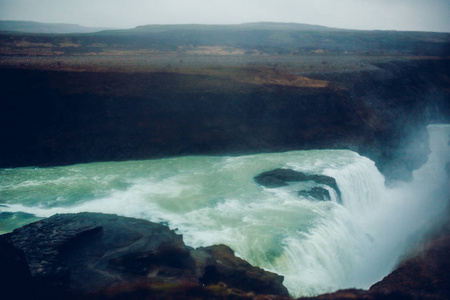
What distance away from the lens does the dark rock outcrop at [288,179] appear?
2030 cm

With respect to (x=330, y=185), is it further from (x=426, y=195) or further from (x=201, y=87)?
(x=201, y=87)

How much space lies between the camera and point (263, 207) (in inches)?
698

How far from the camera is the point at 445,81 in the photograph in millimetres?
50812

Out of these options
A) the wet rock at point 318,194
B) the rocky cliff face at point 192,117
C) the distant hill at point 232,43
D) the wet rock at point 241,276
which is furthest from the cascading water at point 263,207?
the distant hill at point 232,43

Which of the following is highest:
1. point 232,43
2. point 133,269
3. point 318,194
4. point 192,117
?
point 232,43

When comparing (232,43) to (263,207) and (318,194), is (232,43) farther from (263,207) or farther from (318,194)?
(263,207)

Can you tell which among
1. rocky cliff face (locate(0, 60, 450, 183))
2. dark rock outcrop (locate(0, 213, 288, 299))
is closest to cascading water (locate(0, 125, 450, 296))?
dark rock outcrop (locate(0, 213, 288, 299))

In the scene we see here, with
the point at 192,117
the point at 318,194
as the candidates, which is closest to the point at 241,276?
the point at 318,194

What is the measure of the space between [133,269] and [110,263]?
3.04 feet

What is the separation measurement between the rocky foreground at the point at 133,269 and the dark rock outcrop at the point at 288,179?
6.96 metres

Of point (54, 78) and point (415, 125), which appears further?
point (415, 125)

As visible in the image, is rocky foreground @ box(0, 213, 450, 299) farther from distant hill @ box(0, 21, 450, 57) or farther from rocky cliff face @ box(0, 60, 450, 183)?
distant hill @ box(0, 21, 450, 57)

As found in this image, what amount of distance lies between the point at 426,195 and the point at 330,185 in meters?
13.0

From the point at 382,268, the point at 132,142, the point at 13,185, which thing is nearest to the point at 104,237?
the point at 13,185
